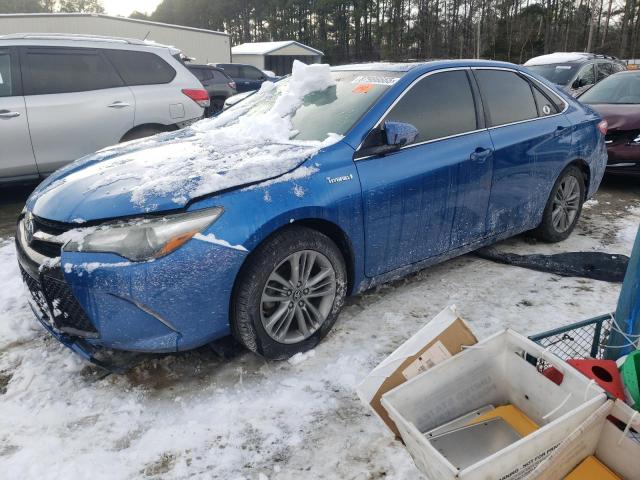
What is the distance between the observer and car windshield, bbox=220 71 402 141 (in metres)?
3.20

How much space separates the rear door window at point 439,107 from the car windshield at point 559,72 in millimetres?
7884

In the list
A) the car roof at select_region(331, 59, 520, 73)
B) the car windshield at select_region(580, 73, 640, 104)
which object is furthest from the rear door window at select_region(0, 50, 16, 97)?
the car windshield at select_region(580, 73, 640, 104)

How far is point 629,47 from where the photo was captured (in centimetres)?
3828

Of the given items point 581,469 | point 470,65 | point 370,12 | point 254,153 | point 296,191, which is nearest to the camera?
point 581,469

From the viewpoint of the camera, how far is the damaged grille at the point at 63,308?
2484mm

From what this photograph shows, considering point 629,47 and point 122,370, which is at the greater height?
point 629,47

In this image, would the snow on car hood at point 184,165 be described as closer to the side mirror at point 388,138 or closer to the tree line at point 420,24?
the side mirror at point 388,138

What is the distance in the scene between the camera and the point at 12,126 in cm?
545

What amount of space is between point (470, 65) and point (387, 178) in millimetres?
1393

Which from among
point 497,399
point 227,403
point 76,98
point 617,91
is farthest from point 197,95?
point 617,91

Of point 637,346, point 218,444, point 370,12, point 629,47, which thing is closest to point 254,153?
point 218,444

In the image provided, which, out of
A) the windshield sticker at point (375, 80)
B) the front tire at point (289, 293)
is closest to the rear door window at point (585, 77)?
the windshield sticker at point (375, 80)

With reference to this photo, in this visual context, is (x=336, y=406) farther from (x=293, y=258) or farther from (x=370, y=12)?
(x=370, y=12)

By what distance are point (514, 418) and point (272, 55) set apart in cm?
4092
